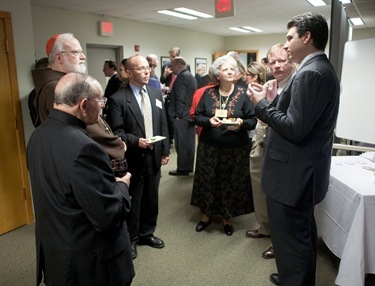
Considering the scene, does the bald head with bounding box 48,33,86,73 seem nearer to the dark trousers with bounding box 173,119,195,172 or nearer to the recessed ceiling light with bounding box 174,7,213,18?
the dark trousers with bounding box 173,119,195,172

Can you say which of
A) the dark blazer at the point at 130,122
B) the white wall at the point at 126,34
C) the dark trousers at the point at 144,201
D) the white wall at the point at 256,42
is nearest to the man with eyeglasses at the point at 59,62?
the dark blazer at the point at 130,122

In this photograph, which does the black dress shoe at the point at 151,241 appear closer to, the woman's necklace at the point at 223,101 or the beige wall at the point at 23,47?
the woman's necklace at the point at 223,101

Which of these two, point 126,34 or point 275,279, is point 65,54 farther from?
point 126,34

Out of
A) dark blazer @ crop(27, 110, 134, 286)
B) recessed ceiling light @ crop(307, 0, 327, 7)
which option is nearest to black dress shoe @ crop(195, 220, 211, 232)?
dark blazer @ crop(27, 110, 134, 286)

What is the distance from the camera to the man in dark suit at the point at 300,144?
138 cm

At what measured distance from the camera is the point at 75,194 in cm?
107

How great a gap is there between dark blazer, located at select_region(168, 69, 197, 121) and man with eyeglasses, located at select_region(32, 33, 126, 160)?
2.39 metres

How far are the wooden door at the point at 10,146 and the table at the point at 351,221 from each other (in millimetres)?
2638

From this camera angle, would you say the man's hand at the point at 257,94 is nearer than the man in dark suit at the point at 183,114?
Yes

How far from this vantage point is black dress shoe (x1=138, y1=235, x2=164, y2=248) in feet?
8.12

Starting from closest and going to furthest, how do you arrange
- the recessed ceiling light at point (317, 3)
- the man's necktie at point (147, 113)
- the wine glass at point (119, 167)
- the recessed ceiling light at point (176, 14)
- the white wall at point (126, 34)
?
1. the wine glass at point (119, 167)
2. the man's necktie at point (147, 113)
3. the white wall at point (126, 34)
4. the recessed ceiling light at point (317, 3)
5. the recessed ceiling light at point (176, 14)

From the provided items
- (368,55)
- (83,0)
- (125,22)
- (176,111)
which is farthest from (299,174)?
(125,22)

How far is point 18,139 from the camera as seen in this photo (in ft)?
9.11

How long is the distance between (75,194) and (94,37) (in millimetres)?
5914
